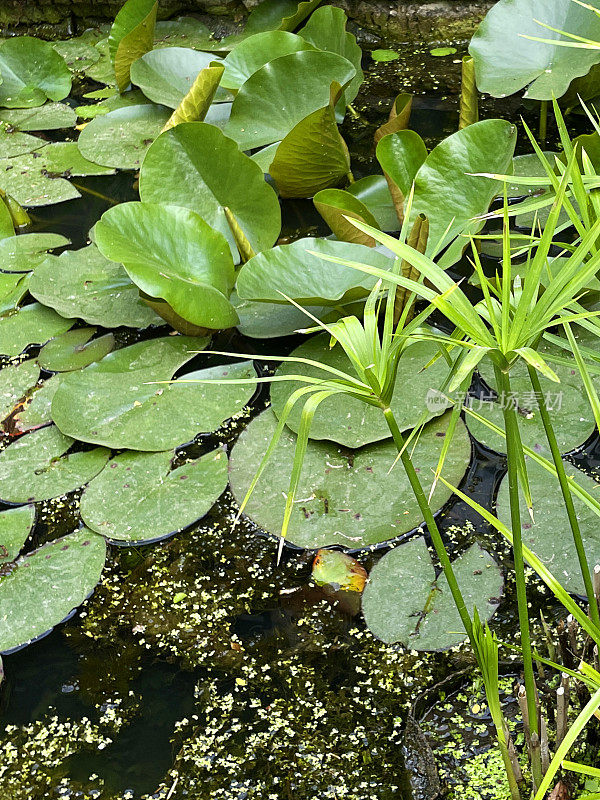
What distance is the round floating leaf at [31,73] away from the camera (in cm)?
306

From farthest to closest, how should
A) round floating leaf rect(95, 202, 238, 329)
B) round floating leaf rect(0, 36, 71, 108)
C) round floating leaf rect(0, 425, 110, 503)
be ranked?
round floating leaf rect(0, 36, 71, 108)
round floating leaf rect(95, 202, 238, 329)
round floating leaf rect(0, 425, 110, 503)

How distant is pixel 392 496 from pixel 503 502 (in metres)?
0.20

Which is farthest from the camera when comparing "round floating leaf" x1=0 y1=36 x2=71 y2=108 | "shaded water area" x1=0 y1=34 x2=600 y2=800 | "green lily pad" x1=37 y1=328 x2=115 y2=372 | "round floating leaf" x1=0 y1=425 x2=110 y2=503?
"round floating leaf" x1=0 y1=36 x2=71 y2=108

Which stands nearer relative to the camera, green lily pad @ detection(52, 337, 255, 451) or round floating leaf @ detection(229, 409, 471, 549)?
round floating leaf @ detection(229, 409, 471, 549)

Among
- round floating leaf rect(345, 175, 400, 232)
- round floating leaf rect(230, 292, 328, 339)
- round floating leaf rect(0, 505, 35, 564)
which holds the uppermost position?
round floating leaf rect(345, 175, 400, 232)

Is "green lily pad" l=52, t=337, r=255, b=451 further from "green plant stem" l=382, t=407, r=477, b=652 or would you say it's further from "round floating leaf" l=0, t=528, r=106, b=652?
"green plant stem" l=382, t=407, r=477, b=652

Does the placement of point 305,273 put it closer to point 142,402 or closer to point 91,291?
point 142,402

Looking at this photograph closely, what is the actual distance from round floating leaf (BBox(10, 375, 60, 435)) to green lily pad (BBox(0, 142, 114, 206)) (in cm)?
89

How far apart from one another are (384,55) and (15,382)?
6.64 feet

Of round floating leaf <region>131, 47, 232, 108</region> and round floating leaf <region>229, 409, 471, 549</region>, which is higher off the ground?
round floating leaf <region>131, 47, 232, 108</region>

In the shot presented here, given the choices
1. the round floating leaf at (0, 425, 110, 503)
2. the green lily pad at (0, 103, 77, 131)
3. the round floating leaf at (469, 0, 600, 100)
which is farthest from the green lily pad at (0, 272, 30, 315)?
the round floating leaf at (469, 0, 600, 100)

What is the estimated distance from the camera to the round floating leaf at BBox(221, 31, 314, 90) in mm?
2451

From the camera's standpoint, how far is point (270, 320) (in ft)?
6.02

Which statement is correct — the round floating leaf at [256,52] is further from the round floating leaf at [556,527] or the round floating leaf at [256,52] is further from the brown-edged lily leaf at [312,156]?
the round floating leaf at [556,527]
